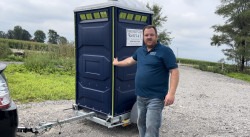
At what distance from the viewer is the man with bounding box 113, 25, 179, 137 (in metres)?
3.24

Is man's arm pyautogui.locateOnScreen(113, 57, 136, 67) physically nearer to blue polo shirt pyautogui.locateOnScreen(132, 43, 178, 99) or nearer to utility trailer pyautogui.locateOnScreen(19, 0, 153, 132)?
utility trailer pyautogui.locateOnScreen(19, 0, 153, 132)

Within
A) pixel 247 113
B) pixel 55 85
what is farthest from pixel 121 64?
pixel 55 85

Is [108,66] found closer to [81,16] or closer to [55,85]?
[81,16]

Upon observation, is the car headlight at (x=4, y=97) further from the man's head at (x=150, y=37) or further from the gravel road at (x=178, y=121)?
the gravel road at (x=178, y=121)

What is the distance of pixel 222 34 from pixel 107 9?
2383 cm

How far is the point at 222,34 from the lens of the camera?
25578 millimetres

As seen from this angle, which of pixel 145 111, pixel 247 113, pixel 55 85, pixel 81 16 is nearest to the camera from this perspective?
pixel 145 111

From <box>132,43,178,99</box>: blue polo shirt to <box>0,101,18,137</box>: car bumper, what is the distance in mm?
1665

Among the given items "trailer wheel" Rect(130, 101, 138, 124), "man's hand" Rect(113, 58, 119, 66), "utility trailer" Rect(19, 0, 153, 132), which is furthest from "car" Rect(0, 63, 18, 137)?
"trailer wheel" Rect(130, 101, 138, 124)

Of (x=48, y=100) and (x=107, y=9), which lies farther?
(x=48, y=100)

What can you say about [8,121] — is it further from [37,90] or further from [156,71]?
[37,90]

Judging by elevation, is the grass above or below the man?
below

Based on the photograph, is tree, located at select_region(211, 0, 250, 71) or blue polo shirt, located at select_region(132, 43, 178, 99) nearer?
blue polo shirt, located at select_region(132, 43, 178, 99)

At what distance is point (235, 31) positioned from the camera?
24.7 metres
